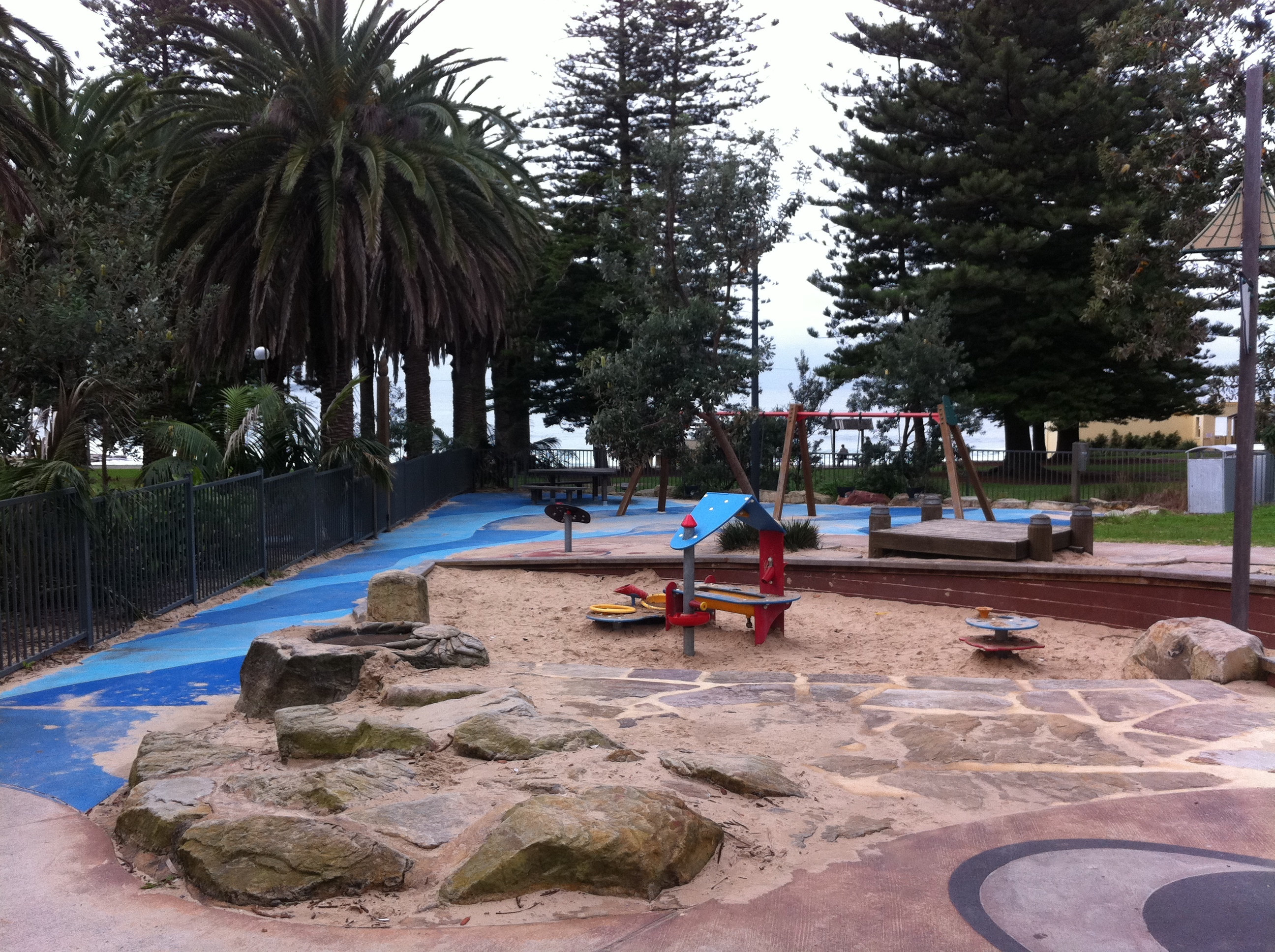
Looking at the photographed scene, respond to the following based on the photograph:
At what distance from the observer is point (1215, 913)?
14.0 ft

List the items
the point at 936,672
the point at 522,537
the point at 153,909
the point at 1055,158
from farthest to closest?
the point at 1055,158
the point at 522,537
the point at 936,672
the point at 153,909

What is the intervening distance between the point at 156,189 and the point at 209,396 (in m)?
16.9

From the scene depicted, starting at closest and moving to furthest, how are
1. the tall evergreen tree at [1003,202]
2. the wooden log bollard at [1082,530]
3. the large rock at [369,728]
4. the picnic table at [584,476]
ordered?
the large rock at [369,728] → the wooden log bollard at [1082,530] → the picnic table at [584,476] → the tall evergreen tree at [1003,202]

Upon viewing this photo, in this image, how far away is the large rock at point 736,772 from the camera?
5.50m

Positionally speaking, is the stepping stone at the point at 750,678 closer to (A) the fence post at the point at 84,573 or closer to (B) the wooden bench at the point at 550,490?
(A) the fence post at the point at 84,573

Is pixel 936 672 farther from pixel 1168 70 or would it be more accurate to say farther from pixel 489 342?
pixel 489 342

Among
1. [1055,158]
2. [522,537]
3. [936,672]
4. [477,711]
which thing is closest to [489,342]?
[522,537]

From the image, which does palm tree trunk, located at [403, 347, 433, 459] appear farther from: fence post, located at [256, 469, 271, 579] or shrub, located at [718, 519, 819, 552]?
shrub, located at [718, 519, 819, 552]

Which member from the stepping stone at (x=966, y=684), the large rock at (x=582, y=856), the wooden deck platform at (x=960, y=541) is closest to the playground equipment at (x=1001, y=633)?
the stepping stone at (x=966, y=684)

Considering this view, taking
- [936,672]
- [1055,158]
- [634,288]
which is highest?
[1055,158]

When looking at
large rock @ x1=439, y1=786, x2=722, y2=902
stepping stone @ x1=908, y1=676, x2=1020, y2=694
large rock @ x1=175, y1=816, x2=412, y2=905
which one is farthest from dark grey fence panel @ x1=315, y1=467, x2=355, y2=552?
large rock @ x1=439, y1=786, x2=722, y2=902

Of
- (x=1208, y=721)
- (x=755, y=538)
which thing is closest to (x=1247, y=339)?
(x=1208, y=721)

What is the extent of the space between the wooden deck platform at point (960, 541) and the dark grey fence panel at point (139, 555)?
26.7 feet

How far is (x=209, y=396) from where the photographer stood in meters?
30.9
